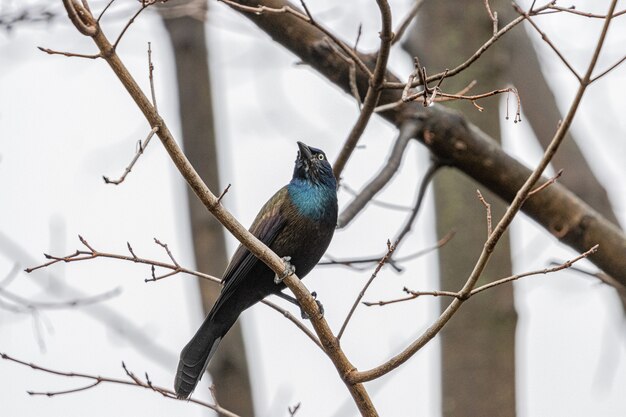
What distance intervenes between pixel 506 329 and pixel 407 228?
99 cm

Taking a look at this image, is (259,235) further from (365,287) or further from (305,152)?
(365,287)

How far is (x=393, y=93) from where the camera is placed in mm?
4918

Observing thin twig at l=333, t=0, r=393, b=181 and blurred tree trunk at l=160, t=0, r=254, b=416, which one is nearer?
thin twig at l=333, t=0, r=393, b=181

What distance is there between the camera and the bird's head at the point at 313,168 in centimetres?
497

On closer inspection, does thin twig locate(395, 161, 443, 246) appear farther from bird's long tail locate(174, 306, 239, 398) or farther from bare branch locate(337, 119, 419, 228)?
bird's long tail locate(174, 306, 239, 398)

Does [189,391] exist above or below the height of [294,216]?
below

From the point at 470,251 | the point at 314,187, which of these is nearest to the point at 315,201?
the point at 314,187

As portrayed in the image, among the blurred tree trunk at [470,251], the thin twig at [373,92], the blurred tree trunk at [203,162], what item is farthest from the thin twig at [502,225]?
the blurred tree trunk at [203,162]

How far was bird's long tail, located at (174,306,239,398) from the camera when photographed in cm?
450

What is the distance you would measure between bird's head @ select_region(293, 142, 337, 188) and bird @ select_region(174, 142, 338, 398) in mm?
93

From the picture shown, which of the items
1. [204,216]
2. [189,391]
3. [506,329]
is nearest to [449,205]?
[506,329]

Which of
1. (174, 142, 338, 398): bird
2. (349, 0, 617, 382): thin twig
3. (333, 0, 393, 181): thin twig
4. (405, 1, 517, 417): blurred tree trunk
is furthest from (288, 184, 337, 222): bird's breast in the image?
(349, 0, 617, 382): thin twig

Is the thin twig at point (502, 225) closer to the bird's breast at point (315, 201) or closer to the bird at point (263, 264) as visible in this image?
the bird at point (263, 264)

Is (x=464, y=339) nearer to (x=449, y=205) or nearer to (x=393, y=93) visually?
(x=449, y=205)
